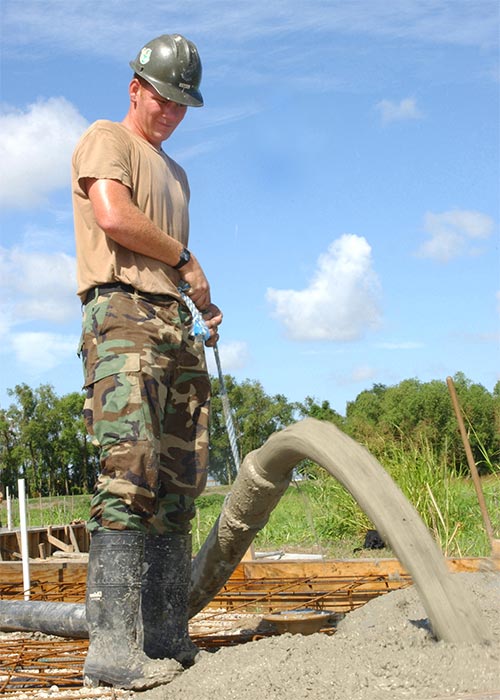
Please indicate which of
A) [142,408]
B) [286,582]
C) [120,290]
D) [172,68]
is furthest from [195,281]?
[286,582]

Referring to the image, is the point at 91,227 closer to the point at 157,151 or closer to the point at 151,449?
the point at 157,151

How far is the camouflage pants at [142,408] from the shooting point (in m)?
2.69

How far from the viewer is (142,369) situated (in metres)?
2.77

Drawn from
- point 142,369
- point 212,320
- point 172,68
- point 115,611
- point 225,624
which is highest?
point 172,68

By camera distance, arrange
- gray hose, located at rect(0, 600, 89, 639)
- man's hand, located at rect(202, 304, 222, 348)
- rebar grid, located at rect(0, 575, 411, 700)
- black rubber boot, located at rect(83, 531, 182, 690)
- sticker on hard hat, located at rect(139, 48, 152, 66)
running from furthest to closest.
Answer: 1. gray hose, located at rect(0, 600, 89, 639)
2. man's hand, located at rect(202, 304, 222, 348)
3. sticker on hard hat, located at rect(139, 48, 152, 66)
4. rebar grid, located at rect(0, 575, 411, 700)
5. black rubber boot, located at rect(83, 531, 182, 690)

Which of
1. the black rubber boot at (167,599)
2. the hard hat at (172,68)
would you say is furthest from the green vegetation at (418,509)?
the hard hat at (172,68)

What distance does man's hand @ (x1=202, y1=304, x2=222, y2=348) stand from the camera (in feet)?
10.5

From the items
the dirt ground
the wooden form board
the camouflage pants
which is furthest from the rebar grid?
the camouflage pants

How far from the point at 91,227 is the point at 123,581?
118cm

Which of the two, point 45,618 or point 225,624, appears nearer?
point 45,618

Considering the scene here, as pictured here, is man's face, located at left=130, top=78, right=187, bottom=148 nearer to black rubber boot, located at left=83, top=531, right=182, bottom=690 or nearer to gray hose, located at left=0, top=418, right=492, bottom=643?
gray hose, located at left=0, top=418, right=492, bottom=643

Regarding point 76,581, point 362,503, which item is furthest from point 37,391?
point 362,503

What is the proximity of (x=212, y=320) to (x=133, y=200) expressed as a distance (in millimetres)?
528

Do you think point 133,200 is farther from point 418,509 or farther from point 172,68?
point 418,509
